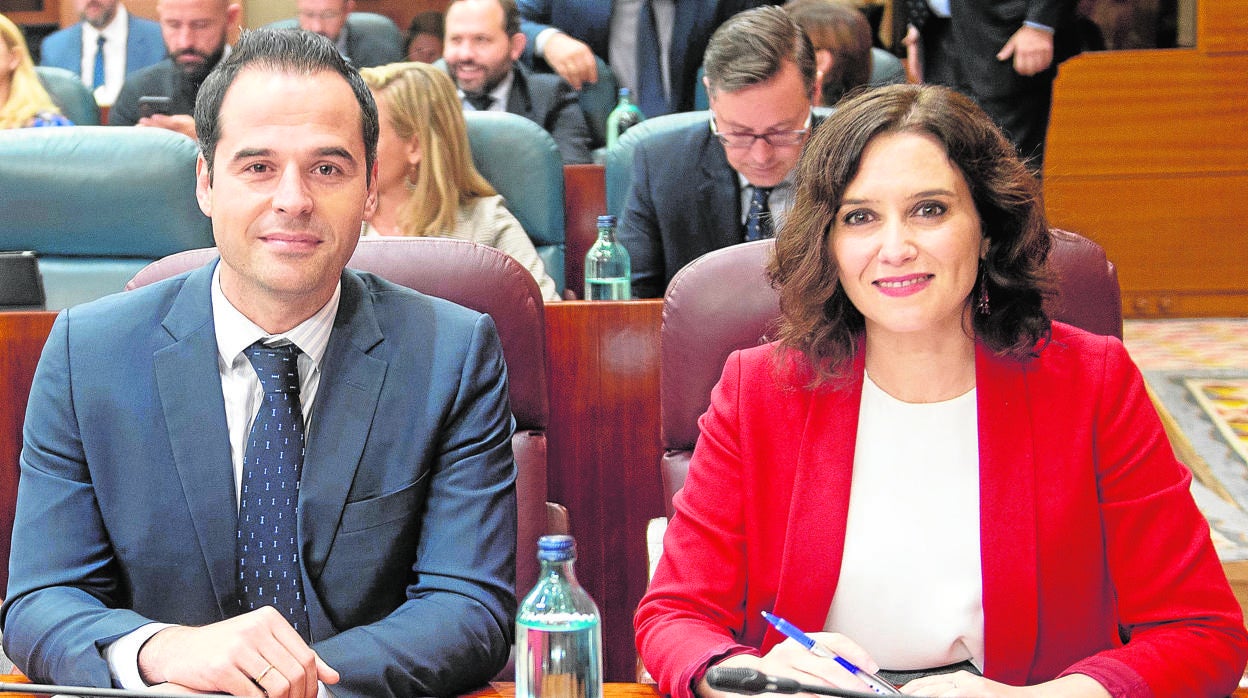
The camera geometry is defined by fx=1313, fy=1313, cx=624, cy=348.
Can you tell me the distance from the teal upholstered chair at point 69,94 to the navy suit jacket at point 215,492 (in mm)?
2956

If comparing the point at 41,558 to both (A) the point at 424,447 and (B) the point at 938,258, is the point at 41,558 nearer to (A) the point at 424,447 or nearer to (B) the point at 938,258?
(A) the point at 424,447

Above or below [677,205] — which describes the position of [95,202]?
above

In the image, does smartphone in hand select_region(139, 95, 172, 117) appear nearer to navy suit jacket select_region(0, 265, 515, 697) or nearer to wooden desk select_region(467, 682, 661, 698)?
navy suit jacket select_region(0, 265, 515, 697)

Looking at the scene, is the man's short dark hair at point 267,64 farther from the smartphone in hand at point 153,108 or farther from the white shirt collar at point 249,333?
the smartphone in hand at point 153,108

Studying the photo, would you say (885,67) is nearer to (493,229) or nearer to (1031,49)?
(1031,49)

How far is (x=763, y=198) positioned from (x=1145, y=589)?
5.05 feet

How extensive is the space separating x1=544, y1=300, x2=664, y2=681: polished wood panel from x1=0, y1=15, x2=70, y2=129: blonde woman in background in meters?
2.38

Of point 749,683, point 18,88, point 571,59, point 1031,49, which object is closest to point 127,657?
point 749,683

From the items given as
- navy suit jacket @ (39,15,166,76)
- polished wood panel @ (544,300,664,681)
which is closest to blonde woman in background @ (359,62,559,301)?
polished wood panel @ (544,300,664,681)

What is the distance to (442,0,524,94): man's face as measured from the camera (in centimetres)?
383

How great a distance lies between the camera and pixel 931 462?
134cm

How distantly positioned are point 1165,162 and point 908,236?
393 centimetres

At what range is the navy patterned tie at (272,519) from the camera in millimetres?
1286

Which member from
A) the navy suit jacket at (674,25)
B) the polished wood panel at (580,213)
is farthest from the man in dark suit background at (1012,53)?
the polished wood panel at (580,213)
